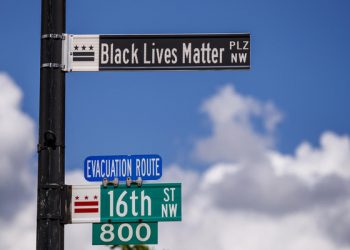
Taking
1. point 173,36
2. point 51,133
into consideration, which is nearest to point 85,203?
point 51,133

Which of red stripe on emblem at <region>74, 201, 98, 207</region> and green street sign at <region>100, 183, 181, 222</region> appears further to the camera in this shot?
green street sign at <region>100, 183, 181, 222</region>

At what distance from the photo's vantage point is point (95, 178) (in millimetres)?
7852

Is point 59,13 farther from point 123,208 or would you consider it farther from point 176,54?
point 123,208

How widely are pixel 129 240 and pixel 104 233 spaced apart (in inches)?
11.4

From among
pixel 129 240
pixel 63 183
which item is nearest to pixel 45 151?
pixel 63 183

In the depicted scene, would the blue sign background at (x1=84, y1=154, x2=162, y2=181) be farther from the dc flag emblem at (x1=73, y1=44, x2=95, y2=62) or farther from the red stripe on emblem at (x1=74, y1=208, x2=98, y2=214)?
the dc flag emblem at (x1=73, y1=44, x2=95, y2=62)

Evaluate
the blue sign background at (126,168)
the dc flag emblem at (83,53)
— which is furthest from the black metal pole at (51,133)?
the blue sign background at (126,168)

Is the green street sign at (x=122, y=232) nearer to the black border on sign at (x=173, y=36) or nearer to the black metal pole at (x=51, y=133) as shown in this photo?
the black metal pole at (x=51, y=133)

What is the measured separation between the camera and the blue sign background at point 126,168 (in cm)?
777

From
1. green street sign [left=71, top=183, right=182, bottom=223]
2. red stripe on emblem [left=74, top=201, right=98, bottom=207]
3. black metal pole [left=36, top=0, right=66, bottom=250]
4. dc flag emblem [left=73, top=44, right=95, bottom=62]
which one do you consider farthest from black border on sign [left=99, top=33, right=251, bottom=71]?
red stripe on emblem [left=74, top=201, right=98, bottom=207]

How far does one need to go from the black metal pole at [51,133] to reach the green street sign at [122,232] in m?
0.61

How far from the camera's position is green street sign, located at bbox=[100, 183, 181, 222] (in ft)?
24.9


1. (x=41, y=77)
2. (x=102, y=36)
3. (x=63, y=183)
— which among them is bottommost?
(x=63, y=183)

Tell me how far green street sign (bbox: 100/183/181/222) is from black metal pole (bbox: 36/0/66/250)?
594 millimetres
